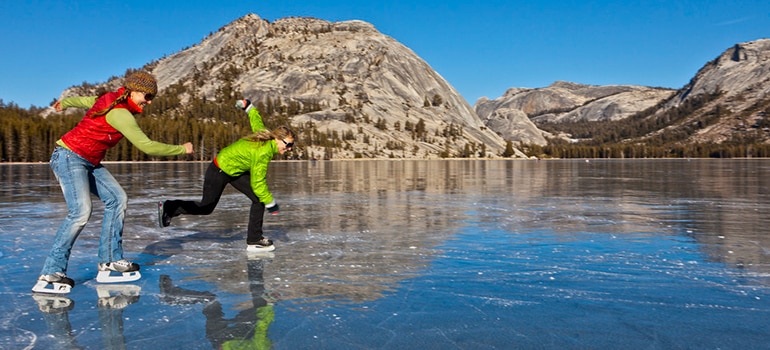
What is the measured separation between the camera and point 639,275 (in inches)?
333

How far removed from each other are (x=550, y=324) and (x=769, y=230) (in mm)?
10233

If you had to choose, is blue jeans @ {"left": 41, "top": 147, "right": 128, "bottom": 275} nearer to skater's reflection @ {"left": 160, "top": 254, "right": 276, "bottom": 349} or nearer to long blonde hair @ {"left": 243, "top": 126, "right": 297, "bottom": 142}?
skater's reflection @ {"left": 160, "top": 254, "right": 276, "bottom": 349}

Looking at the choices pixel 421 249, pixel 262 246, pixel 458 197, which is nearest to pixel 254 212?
pixel 262 246

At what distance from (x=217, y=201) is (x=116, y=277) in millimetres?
2688

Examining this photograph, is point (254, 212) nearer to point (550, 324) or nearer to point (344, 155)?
point (550, 324)

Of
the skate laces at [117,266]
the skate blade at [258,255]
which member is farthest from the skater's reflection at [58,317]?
the skate blade at [258,255]

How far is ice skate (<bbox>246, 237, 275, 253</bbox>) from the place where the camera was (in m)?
10.5

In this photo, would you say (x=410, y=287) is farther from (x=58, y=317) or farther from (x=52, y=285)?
(x=52, y=285)

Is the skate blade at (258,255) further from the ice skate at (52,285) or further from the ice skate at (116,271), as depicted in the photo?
the ice skate at (52,285)

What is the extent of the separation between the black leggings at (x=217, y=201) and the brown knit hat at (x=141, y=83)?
8.63 feet

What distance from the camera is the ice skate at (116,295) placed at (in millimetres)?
6925

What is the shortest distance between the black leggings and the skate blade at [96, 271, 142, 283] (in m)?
2.28

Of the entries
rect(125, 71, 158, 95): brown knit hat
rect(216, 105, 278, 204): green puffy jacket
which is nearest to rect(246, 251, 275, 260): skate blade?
rect(216, 105, 278, 204): green puffy jacket

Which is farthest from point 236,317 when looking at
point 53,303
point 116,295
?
point 53,303
